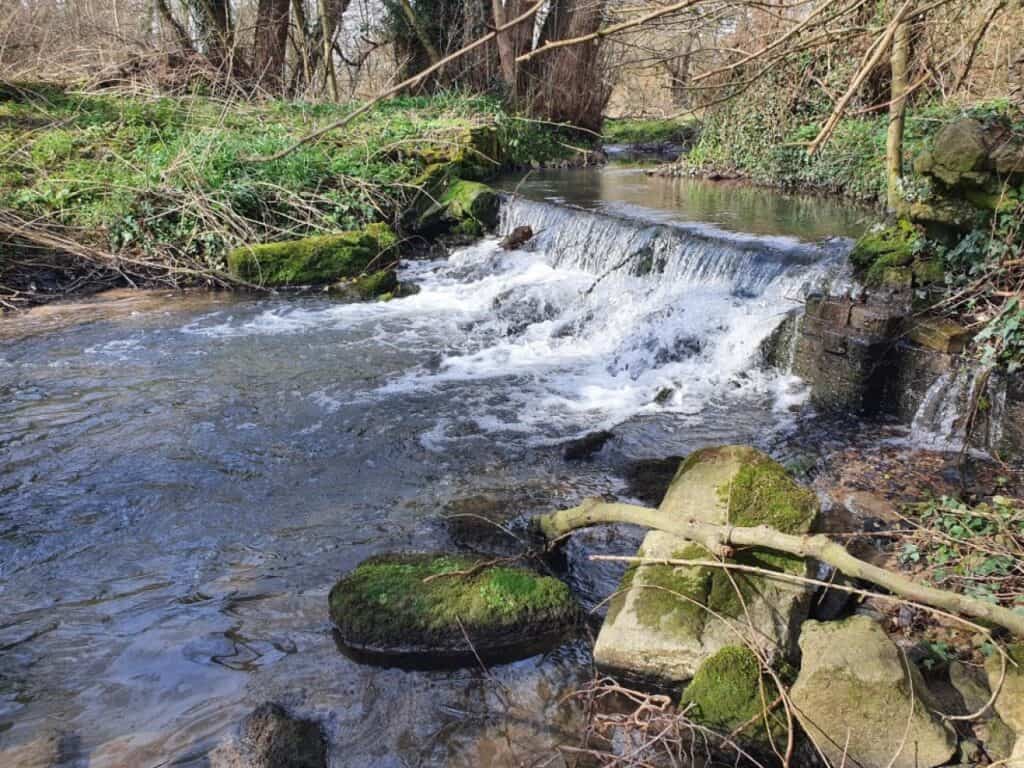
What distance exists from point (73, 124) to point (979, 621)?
1297 centimetres

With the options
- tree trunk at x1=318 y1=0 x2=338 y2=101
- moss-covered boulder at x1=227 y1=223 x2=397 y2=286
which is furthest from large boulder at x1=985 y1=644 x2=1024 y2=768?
tree trunk at x1=318 y1=0 x2=338 y2=101

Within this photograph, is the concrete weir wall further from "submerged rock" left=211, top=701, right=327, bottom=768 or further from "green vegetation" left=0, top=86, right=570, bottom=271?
"green vegetation" left=0, top=86, right=570, bottom=271

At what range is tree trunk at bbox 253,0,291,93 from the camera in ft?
53.0

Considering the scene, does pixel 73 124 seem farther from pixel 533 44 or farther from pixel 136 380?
pixel 533 44

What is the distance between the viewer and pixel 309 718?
9.71 ft

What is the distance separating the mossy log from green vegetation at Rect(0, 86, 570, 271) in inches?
249

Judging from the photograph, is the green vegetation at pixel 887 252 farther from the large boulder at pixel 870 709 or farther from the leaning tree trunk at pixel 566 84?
the leaning tree trunk at pixel 566 84

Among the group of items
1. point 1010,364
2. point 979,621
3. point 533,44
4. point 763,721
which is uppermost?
point 533,44

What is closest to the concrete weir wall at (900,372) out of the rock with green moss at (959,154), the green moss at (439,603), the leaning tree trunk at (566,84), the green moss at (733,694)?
the rock with green moss at (959,154)

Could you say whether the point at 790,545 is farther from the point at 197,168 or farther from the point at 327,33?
the point at 327,33

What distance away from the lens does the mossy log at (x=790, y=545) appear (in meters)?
2.45

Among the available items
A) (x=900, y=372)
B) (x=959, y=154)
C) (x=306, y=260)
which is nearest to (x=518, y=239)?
(x=306, y=260)

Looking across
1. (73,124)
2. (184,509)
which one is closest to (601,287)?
(184,509)

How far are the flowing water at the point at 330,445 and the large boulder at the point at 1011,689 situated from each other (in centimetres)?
153
